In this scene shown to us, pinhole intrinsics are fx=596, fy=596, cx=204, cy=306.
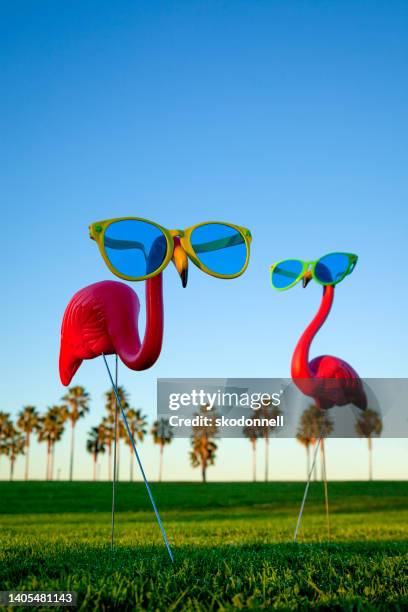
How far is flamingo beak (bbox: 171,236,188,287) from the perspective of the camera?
627cm

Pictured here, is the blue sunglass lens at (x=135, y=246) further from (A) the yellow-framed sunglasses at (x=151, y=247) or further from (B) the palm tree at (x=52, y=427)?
(B) the palm tree at (x=52, y=427)

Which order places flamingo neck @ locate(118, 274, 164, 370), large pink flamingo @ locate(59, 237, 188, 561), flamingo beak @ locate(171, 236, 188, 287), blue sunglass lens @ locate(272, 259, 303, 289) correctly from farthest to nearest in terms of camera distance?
blue sunglass lens @ locate(272, 259, 303, 289) → large pink flamingo @ locate(59, 237, 188, 561) → flamingo neck @ locate(118, 274, 164, 370) → flamingo beak @ locate(171, 236, 188, 287)

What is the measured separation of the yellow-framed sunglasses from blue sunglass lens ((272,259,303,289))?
3.77 meters

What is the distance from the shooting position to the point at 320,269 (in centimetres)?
1010

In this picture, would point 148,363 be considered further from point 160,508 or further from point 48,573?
point 160,508

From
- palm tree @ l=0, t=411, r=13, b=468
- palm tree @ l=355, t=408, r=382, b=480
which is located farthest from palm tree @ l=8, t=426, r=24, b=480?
palm tree @ l=355, t=408, r=382, b=480

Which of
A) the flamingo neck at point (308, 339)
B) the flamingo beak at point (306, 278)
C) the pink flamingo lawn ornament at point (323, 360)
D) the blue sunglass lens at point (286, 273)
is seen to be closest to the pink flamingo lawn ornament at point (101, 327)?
the flamingo neck at point (308, 339)

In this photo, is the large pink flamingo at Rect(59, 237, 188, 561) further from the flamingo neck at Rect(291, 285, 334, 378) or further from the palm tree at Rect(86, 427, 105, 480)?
the palm tree at Rect(86, 427, 105, 480)

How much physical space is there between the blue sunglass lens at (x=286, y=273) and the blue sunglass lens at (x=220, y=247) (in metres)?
3.54

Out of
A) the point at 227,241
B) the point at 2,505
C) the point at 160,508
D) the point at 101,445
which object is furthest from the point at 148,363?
the point at 101,445

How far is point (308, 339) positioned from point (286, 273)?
→ 1.30 metres

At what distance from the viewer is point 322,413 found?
10.8 metres

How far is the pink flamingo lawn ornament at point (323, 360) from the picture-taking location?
957 centimetres

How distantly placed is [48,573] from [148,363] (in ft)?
7.86
